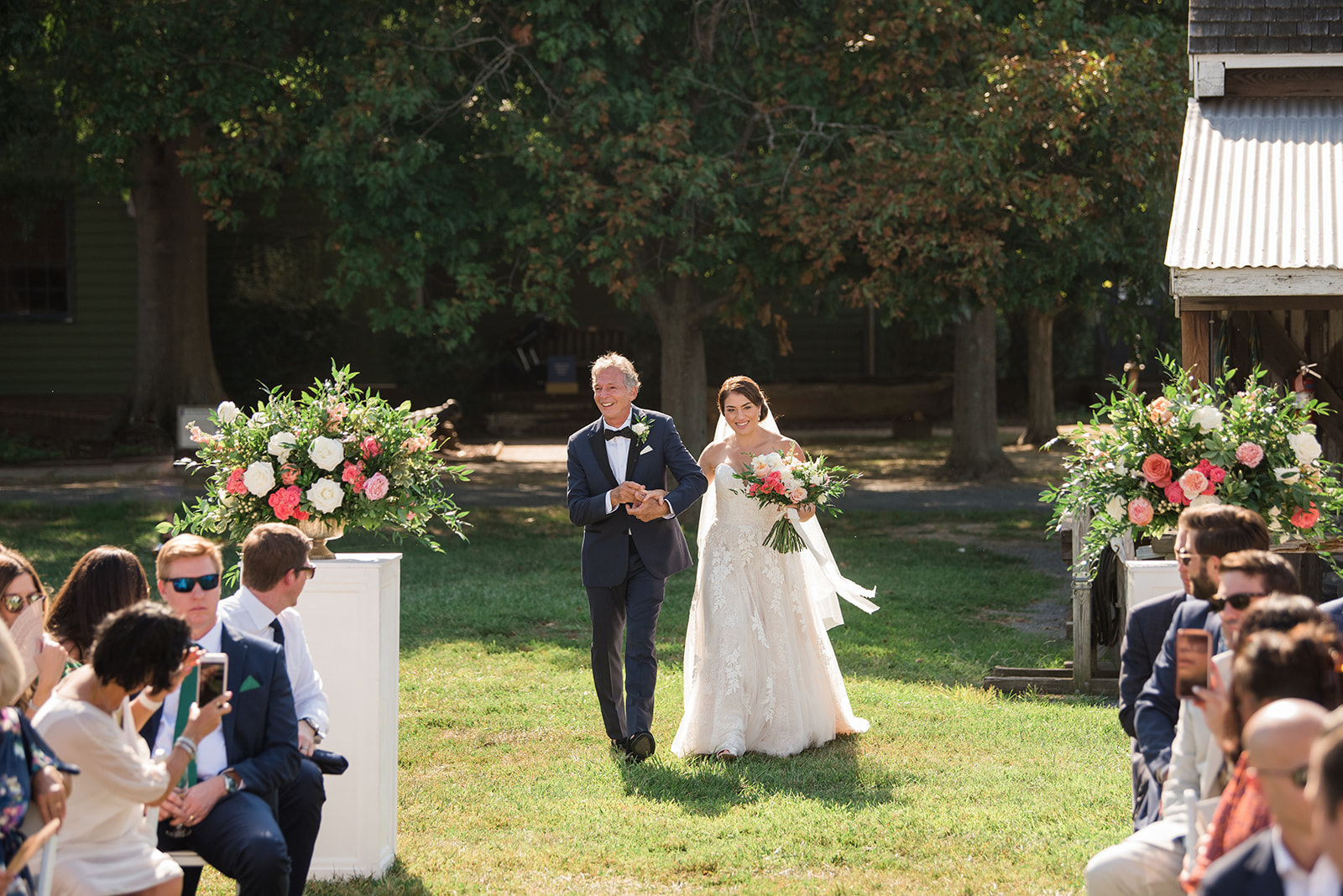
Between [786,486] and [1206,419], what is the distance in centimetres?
215

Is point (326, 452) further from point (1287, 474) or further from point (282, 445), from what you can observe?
point (1287, 474)

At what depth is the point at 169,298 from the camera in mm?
21953

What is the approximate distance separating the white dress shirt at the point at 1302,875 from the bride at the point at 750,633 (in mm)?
4416

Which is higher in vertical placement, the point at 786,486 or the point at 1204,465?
the point at 1204,465

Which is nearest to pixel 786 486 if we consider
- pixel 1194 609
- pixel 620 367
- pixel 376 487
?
pixel 620 367

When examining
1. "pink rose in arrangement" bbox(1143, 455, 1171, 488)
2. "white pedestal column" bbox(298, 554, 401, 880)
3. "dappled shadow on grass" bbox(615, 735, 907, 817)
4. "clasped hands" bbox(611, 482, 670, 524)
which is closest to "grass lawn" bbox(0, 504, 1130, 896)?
"dappled shadow on grass" bbox(615, 735, 907, 817)

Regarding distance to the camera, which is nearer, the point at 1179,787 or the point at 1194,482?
the point at 1179,787

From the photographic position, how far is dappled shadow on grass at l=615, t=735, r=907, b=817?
639cm

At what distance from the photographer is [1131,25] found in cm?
1523

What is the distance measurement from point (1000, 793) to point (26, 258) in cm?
2273

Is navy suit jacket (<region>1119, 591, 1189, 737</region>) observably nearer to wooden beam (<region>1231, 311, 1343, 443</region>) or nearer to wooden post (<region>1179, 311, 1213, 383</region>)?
wooden post (<region>1179, 311, 1213, 383</region>)

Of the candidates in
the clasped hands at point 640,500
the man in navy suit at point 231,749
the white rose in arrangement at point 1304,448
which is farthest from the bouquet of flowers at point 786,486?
the man in navy suit at point 231,749

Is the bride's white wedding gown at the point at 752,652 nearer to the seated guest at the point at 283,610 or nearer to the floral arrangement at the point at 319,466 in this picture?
the floral arrangement at the point at 319,466

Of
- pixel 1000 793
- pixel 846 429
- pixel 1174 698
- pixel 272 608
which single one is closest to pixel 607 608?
pixel 1000 793
